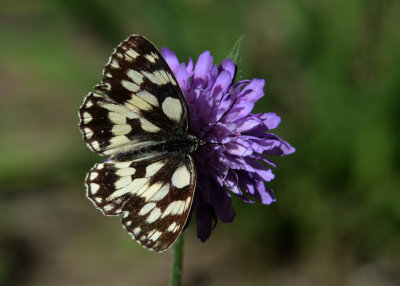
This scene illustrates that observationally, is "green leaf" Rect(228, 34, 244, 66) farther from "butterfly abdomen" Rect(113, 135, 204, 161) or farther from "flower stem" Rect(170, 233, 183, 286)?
"flower stem" Rect(170, 233, 183, 286)

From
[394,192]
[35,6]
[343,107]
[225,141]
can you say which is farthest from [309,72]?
[35,6]

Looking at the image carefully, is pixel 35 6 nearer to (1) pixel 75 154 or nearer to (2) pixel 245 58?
(1) pixel 75 154

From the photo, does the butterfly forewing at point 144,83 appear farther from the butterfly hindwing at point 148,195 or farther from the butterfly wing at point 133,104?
the butterfly hindwing at point 148,195

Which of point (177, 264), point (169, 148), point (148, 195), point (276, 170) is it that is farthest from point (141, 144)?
point (276, 170)

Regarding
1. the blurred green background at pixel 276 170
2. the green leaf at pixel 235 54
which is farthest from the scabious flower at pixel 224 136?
the blurred green background at pixel 276 170

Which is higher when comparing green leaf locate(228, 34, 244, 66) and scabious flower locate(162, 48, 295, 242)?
green leaf locate(228, 34, 244, 66)

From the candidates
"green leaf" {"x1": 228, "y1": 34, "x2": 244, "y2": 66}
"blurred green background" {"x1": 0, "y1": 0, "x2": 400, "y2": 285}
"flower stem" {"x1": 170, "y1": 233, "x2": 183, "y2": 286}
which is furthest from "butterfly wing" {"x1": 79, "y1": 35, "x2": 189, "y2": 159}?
"blurred green background" {"x1": 0, "y1": 0, "x2": 400, "y2": 285}
